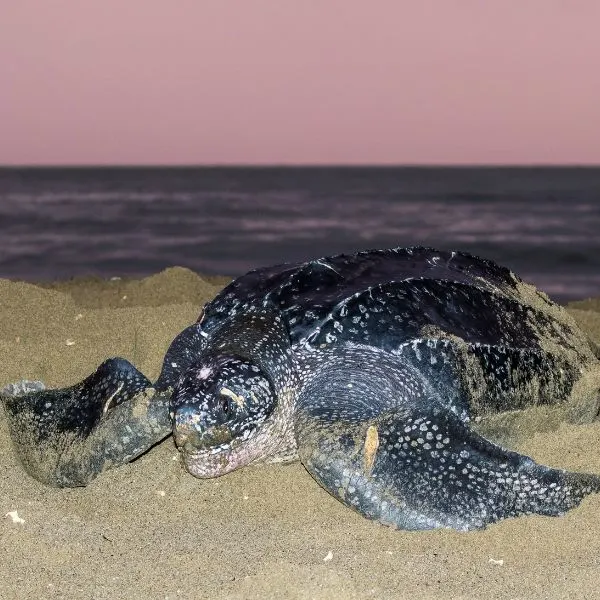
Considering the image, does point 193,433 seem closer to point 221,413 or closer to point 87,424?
point 221,413

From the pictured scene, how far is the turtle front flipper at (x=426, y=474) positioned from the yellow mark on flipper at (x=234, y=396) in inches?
9.1

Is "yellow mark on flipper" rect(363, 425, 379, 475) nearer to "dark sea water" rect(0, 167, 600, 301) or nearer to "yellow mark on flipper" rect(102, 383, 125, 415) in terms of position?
"yellow mark on flipper" rect(102, 383, 125, 415)

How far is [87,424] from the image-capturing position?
2785mm

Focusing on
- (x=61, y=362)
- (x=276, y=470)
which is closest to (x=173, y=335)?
(x=61, y=362)

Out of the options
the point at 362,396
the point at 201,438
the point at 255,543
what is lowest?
the point at 255,543

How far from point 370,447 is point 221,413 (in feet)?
1.49

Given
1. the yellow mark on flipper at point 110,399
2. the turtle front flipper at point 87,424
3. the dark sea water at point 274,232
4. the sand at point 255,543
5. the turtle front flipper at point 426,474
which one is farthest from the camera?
the dark sea water at point 274,232

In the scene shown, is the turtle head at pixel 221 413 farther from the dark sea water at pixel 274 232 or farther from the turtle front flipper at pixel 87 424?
the dark sea water at pixel 274 232

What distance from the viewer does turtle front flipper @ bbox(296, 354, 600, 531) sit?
93.4 inches

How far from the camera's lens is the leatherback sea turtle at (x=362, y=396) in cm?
241

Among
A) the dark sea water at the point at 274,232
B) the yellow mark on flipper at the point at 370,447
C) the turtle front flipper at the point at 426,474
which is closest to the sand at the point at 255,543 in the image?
the turtle front flipper at the point at 426,474

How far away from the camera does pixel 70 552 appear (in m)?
2.28

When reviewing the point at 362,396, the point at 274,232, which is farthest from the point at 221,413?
the point at 274,232

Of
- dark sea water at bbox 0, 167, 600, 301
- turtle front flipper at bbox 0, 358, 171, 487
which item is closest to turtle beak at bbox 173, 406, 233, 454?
turtle front flipper at bbox 0, 358, 171, 487
